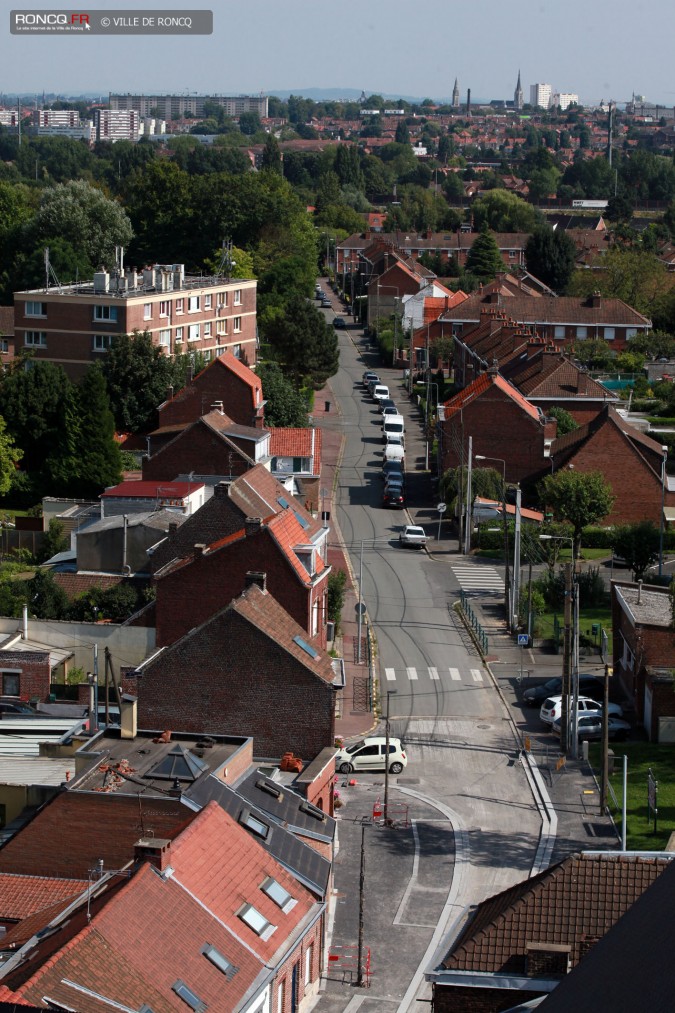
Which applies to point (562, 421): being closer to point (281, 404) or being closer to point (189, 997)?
point (281, 404)

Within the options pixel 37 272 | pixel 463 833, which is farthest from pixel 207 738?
pixel 37 272

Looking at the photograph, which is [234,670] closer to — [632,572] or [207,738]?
[207,738]

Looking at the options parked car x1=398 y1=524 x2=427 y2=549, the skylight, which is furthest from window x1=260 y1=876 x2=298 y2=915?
parked car x1=398 y1=524 x2=427 y2=549

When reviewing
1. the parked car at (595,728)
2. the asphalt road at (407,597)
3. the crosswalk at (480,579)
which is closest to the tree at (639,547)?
the crosswalk at (480,579)

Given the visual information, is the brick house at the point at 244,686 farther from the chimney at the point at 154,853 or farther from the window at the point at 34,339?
→ the window at the point at 34,339

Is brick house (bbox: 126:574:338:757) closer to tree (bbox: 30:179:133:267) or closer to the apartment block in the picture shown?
the apartment block
